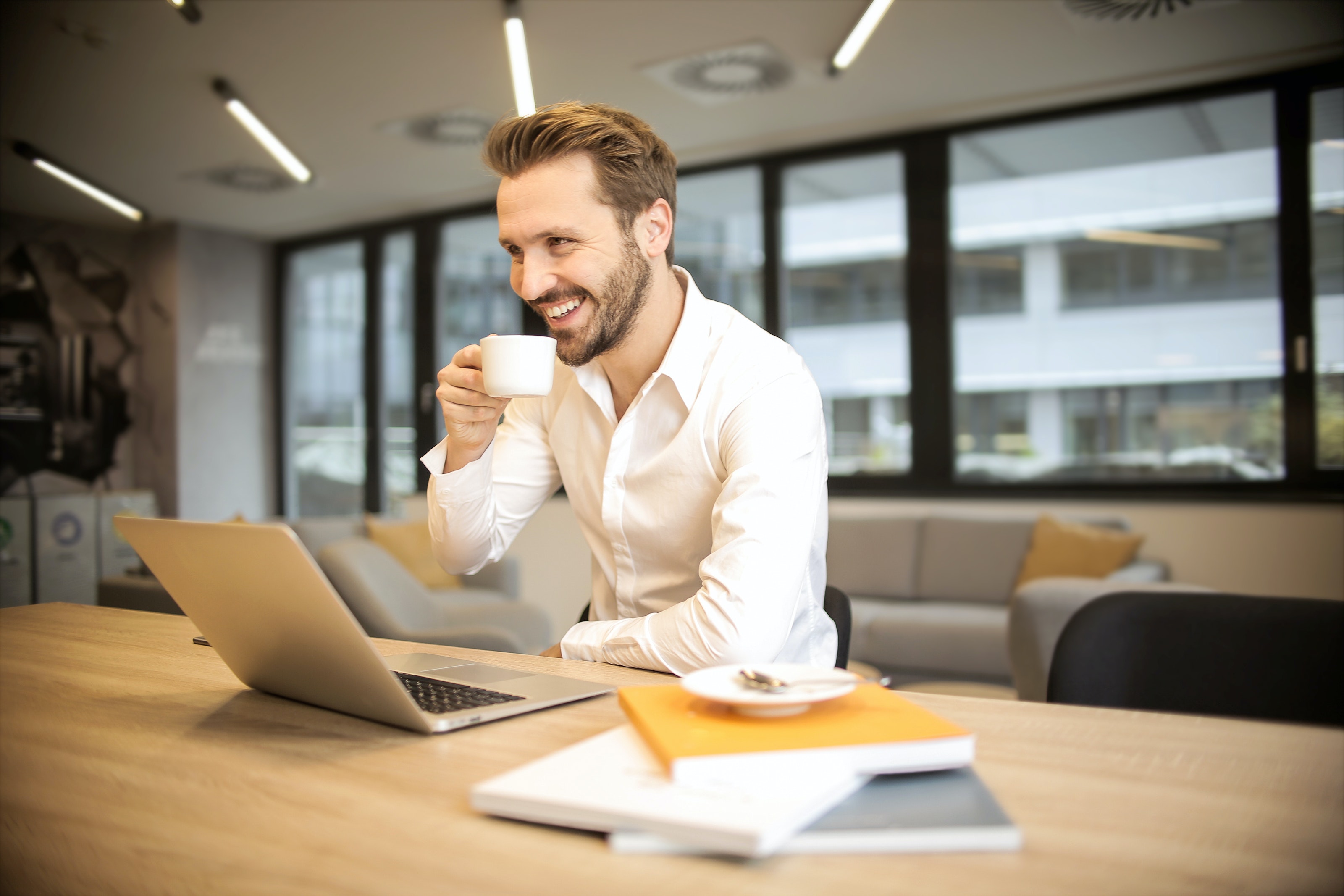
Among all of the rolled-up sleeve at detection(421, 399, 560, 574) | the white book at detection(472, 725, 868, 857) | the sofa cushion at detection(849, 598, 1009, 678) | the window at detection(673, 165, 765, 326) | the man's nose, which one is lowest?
the sofa cushion at detection(849, 598, 1009, 678)

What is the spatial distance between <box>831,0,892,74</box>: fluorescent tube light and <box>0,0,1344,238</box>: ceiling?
50mm

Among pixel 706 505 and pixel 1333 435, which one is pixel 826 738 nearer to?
pixel 706 505

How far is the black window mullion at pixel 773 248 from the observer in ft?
17.4

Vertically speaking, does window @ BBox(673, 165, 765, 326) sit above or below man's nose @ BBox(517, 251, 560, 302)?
above

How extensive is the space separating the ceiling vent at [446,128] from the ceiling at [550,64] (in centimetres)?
7

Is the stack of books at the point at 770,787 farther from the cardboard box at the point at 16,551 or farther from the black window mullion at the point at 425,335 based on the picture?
the cardboard box at the point at 16,551

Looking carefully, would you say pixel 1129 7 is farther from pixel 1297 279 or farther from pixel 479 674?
pixel 479 674

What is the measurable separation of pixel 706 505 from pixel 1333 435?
12.6ft

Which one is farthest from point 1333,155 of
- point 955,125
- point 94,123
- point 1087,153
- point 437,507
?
point 94,123

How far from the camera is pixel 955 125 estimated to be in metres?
4.80

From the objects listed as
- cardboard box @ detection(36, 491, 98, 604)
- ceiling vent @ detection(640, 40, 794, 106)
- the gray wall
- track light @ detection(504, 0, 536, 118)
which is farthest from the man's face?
the gray wall

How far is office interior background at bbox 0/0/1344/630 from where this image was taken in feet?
12.4

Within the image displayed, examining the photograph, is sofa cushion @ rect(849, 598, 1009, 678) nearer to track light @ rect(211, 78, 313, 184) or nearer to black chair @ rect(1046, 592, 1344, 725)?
black chair @ rect(1046, 592, 1344, 725)

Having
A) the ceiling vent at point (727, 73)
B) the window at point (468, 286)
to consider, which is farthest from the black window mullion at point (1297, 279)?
the window at point (468, 286)
